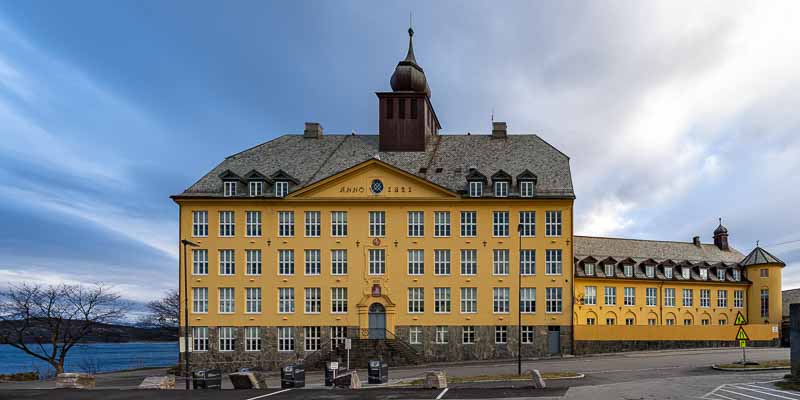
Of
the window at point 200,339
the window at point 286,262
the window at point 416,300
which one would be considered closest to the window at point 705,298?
the window at point 416,300

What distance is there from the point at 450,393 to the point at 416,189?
28111 millimetres

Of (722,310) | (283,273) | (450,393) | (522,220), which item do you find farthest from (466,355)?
(722,310)

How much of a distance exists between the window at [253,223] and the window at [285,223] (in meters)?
1.60

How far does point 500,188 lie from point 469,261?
5.96 metres

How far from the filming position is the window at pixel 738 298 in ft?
258

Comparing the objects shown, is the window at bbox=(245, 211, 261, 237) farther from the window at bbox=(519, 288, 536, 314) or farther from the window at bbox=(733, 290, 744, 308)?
the window at bbox=(733, 290, 744, 308)

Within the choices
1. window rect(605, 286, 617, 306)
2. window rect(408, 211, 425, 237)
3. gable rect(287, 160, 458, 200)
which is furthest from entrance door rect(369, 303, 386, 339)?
window rect(605, 286, 617, 306)

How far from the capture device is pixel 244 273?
5494 centimetres

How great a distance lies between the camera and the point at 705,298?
7706 centimetres

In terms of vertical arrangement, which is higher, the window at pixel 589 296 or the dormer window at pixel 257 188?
the dormer window at pixel 257 188

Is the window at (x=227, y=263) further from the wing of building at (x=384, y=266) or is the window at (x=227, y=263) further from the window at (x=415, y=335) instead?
the window at (x=415, y=335)

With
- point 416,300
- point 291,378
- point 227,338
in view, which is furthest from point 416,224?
point 291,378

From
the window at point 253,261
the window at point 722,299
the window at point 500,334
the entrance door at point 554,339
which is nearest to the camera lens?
the entrance door at point 554,339

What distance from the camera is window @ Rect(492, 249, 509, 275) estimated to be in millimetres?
54281
